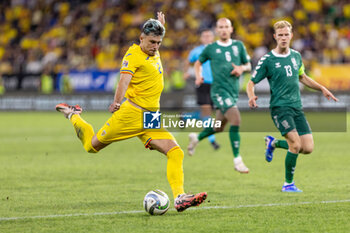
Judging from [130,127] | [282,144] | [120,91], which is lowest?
[282,144]

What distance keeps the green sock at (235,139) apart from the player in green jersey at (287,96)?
227 centimetres

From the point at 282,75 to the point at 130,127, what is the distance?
2542 mm

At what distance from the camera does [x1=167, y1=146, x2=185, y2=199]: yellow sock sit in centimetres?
772

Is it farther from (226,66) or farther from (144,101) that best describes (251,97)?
(226,66)

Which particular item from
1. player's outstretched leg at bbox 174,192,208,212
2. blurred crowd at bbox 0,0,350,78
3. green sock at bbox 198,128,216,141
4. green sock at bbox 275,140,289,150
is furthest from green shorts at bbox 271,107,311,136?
blurred crowd at bbox 0,0,350,78

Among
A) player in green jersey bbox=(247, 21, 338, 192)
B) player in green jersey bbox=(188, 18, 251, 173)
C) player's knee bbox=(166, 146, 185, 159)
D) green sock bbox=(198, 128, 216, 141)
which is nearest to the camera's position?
player's knee bbox=(166, 146, 185, 159)

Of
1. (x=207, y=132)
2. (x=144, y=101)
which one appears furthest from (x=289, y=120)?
(x=207, y=132)

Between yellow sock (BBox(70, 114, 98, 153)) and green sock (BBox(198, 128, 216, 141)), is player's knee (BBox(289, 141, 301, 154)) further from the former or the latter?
green sock (BBox(198, 128, 216, 141))

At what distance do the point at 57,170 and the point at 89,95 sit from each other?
19019 mm

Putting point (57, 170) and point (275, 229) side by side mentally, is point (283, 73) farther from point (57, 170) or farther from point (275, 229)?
point (57, 170)

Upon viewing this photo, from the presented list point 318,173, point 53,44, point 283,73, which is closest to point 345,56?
point 53,44

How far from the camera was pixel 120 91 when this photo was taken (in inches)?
299

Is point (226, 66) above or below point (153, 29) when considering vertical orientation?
below

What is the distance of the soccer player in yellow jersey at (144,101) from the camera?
25.1ft
